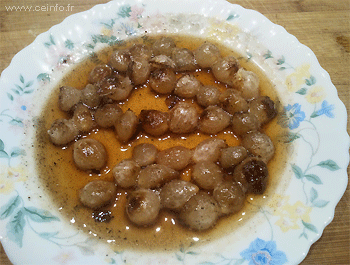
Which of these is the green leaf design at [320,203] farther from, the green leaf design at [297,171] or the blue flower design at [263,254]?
the blue flower design at [263,254]

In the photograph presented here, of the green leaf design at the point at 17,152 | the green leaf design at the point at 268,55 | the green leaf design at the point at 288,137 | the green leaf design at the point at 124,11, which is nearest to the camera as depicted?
the green leaf design at the point at 17,152

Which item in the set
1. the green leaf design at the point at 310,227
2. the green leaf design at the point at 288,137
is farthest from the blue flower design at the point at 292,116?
the green leaf design at the point at 310,227

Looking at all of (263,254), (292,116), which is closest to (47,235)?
(263,254)

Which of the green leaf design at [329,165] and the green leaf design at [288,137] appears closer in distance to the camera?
the green leaf design at [329,165]

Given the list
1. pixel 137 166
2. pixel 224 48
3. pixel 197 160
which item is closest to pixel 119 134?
pixel 137 166

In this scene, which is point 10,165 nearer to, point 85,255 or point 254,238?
point 85,255

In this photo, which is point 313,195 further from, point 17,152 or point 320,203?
point 17,152
